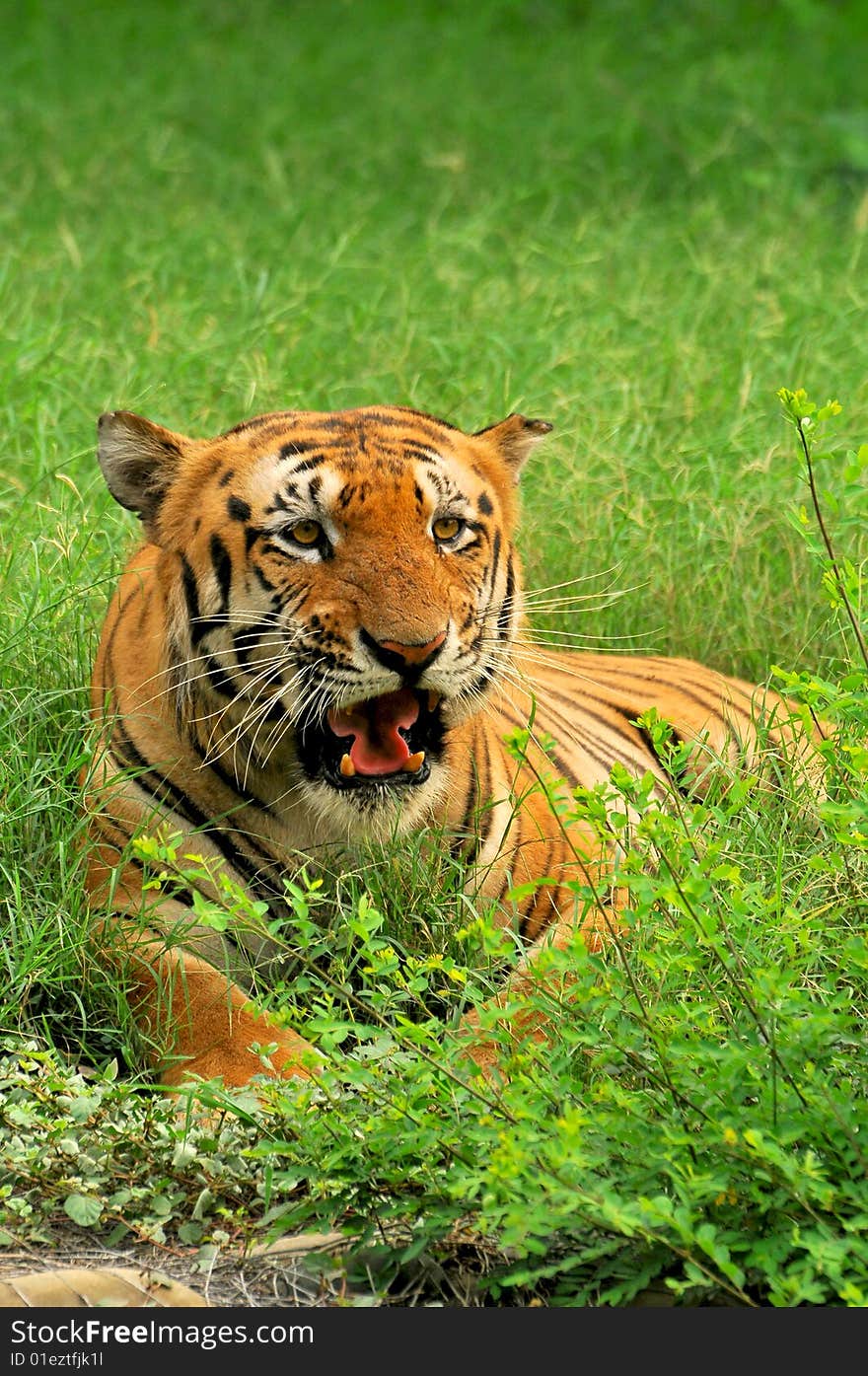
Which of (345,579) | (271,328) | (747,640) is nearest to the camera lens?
(345,579)

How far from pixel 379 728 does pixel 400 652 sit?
24 centimetres

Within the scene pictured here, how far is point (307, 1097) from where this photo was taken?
2.51 metres

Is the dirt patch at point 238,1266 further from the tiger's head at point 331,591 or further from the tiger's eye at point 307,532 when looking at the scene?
the tiger's eye at point 307,532

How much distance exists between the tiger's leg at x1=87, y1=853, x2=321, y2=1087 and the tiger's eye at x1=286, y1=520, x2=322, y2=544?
672 millimetres

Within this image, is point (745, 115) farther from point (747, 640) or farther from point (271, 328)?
point (747, 640)

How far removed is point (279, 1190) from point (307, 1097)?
224 millimetres

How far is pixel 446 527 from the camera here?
3277 millimetres

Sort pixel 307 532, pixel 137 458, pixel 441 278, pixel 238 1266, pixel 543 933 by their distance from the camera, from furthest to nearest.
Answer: pixel 441 278 < pixel 543 933 < pixel 137 458 < pixel 307 532 < pixel 238 1266

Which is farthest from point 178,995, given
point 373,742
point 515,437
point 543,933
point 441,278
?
point 441,278

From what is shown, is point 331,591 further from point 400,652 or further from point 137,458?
point 137,458

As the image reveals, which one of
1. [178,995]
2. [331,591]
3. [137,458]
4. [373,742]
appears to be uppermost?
[137,458]

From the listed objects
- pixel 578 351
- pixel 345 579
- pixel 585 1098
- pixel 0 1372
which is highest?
pixel 578 351

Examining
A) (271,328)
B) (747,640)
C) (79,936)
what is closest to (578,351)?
(271,328)

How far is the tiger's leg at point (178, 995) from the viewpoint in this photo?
3.13 metres
